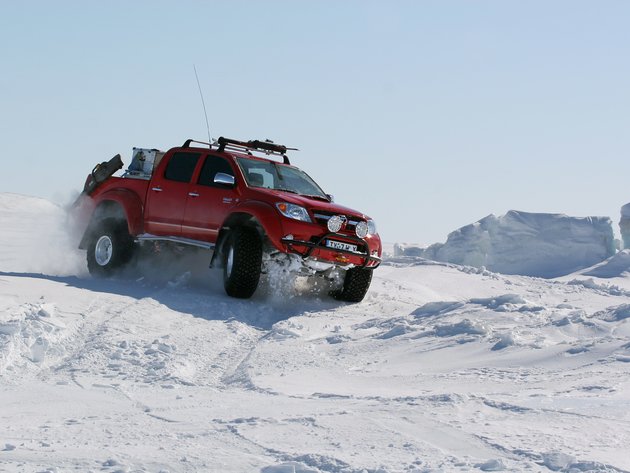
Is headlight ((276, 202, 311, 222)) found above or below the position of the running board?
above

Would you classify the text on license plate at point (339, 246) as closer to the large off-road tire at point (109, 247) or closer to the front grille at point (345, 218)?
the front grille at point (345, 218)

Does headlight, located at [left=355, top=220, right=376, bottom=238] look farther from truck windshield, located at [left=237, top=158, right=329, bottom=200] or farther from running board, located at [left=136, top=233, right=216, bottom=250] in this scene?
running board, located at [left=136, top=233, right=216, bottom=250]

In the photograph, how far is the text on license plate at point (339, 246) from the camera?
392 inches

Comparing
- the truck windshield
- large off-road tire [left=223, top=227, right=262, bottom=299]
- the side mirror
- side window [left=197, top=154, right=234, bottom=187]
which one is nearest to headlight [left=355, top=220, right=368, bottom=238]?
the truck windshield

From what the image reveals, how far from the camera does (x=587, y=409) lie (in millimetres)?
5035

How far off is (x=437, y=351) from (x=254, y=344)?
A: 1.72 meters

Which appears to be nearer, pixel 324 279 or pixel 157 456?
pixel 157 456

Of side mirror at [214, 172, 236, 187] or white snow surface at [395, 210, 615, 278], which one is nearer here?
side mirror at [214, 172, 236, 187]

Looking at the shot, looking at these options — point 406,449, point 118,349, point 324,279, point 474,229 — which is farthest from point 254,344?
point 474,229

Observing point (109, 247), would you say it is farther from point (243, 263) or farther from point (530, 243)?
point (530, 243)

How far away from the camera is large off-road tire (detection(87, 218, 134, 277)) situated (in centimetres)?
1135

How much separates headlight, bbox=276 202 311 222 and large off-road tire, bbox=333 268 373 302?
1214 mm

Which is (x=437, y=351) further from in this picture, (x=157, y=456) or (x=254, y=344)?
(x=157, y=456)

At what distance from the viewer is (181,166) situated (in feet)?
36.6
